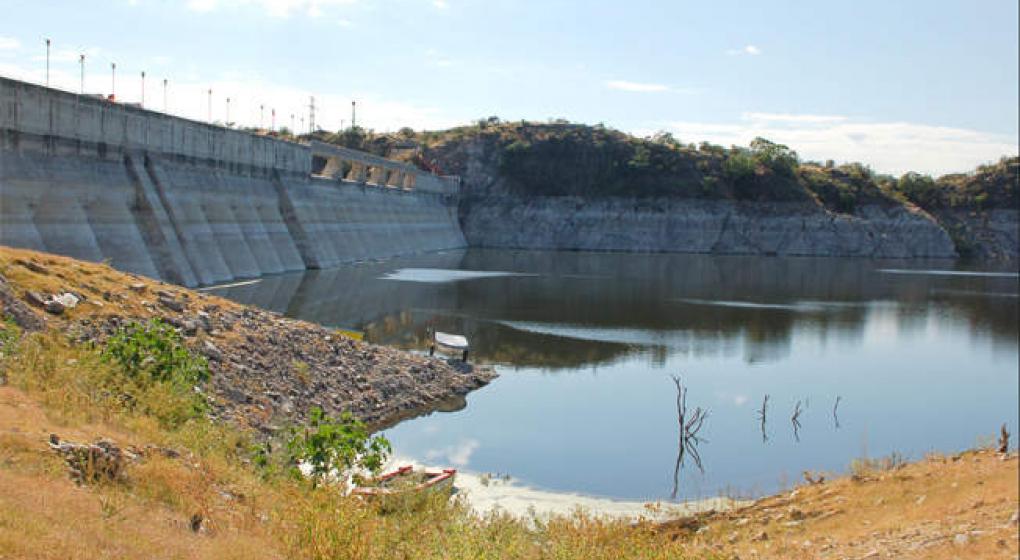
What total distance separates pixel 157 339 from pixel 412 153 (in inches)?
4466

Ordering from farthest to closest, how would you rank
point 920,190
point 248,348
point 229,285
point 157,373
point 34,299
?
point 920,190 → point 229,285 → point 248,348 → point 34,299 → point 157,373

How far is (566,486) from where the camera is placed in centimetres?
1928

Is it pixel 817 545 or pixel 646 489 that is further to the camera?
pixel 646 489

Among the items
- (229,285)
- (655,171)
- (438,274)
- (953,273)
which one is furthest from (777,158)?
(229,285)

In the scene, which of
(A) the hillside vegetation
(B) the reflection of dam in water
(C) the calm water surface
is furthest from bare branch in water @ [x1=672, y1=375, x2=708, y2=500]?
(A) the hillside vegetation

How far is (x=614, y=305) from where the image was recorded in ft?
174

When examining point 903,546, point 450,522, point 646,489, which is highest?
point 903,546

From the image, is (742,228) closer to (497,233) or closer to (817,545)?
(497,233)

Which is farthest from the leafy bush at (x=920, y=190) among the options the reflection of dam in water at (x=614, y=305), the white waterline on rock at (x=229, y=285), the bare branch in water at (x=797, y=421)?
the bare branch in water at (x=797, y=421)

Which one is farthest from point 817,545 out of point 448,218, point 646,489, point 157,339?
point 448,218

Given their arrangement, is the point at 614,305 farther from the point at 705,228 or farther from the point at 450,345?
the point at 705,228

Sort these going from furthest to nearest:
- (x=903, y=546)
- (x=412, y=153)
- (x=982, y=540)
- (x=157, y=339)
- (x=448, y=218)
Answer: (x=412, y=153)
(x=448, y=218)
(x=157, y=339)
(x=903, y=546)
(x=982, y=540)

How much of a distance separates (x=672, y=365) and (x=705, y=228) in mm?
90353

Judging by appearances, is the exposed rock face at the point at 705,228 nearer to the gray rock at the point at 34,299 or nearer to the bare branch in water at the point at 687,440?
the bare branch in water at the point at 687,440
